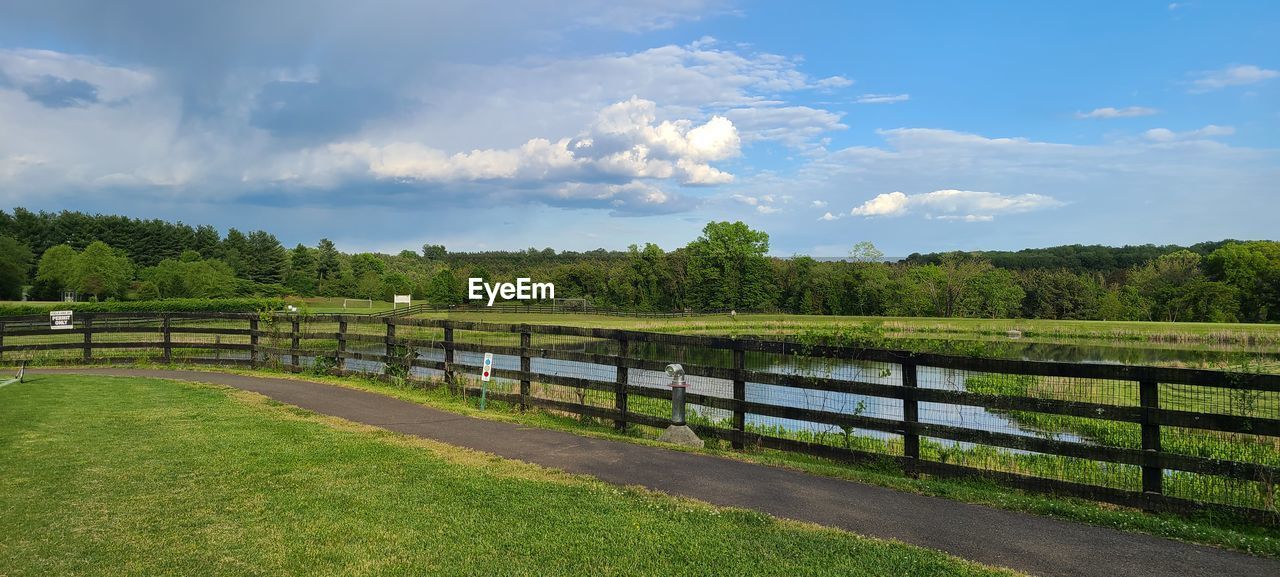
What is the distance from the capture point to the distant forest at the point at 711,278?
254 ft

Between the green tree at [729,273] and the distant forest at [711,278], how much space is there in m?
0.16

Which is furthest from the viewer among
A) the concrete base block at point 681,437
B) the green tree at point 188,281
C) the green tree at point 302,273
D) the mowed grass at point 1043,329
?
the green tree at point 302,273

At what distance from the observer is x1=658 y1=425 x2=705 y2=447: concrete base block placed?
8648mm

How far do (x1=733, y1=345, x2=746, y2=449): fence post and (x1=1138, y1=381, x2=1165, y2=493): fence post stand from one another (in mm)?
3880

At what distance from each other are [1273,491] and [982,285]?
81.7m

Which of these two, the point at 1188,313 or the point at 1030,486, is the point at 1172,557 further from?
the point at 1188,313

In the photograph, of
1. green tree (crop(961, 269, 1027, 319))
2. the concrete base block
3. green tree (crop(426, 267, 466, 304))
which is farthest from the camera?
green tree (crop(426, 267, 466, 304))

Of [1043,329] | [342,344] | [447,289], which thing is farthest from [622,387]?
[447,289]

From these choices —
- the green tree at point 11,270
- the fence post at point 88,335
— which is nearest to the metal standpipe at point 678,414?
the fence post at point 88,335

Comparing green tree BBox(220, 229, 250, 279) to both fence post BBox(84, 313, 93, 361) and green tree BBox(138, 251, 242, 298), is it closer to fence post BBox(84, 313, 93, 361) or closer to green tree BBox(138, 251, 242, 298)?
green tree BBox(138, 251, 242, 298)

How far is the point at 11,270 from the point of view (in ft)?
286

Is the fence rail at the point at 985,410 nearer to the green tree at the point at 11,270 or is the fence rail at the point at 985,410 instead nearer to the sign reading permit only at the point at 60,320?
the sign reading permit only at the point at 60,320

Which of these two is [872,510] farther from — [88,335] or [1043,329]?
[1043,329]

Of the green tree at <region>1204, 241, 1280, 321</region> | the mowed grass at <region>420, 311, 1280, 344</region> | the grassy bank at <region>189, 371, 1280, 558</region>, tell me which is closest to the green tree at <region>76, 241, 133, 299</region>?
the mowed grass at <region>420, 311, 1280, 344</region>
